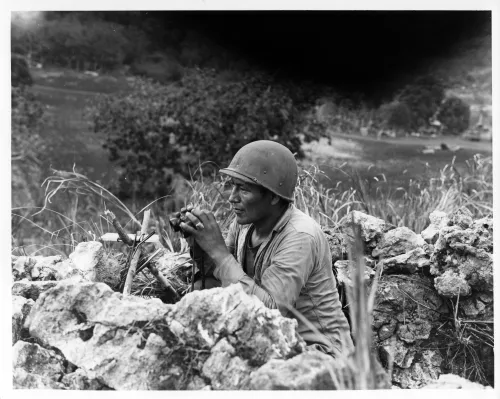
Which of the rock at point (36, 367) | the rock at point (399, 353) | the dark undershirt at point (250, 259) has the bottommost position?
the rock at point (399, 353)

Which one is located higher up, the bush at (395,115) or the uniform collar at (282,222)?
the bush at (395,115)

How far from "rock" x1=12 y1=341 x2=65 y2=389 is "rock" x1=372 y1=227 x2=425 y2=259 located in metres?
2.40

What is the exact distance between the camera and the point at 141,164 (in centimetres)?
823

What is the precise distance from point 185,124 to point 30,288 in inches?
161

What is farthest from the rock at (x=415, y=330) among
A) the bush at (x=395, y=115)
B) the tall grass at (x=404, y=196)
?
the bush at (x=395, y=115)

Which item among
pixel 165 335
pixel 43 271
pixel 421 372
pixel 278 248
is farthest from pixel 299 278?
pixel 43 271

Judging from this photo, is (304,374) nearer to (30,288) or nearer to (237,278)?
(237,278)

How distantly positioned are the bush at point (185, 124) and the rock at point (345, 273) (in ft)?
10.2

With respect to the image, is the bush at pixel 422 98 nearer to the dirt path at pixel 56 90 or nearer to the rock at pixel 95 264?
the dirt path at pixel 56 90

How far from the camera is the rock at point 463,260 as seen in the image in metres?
4.78

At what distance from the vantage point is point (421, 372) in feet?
15.9

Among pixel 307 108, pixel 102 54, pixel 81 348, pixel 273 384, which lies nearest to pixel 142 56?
pixel 102 54

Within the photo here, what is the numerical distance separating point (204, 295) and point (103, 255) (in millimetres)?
1430

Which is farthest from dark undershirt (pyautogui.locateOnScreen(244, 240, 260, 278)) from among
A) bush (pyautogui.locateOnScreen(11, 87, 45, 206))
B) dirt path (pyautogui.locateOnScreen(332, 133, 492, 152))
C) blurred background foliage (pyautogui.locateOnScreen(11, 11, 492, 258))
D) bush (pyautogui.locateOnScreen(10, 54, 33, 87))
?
bush (pyautogui.locateOnScreen(10, 54, 33, 87))
